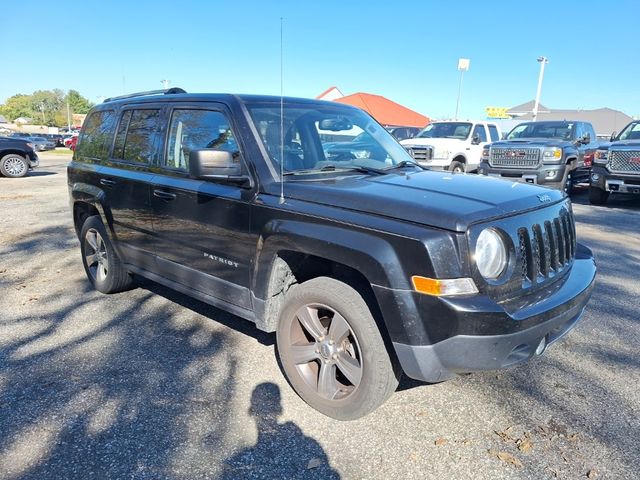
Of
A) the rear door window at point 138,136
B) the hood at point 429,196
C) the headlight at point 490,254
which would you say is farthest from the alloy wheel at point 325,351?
the rear door window at point 138,136

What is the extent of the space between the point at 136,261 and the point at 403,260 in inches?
109

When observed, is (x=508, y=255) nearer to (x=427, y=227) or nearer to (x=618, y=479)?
(x=427, y=227)

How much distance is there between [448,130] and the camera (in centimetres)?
1441

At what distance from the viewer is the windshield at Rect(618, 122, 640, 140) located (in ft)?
35.9

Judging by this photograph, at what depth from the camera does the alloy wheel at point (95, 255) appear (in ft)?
15.8

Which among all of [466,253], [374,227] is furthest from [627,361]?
[374,227]

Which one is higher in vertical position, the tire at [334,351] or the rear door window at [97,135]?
the rear door window at [97,135]

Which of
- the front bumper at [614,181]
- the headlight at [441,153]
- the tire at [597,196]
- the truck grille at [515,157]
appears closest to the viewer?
the front bumper at [614,181]

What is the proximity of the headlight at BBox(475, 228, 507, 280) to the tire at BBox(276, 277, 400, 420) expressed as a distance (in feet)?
2.13

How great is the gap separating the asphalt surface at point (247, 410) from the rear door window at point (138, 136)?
1413mm

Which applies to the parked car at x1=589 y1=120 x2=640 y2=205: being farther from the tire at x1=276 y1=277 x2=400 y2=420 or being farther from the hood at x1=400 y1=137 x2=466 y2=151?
the tire at x1=276 y1=277 x2=400 y2=420

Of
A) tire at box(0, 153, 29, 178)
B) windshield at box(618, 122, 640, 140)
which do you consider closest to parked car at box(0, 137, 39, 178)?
tire at box(0, 153, 29, 178)

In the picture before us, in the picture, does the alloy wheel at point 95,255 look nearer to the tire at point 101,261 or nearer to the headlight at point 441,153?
the tire at point 101,261

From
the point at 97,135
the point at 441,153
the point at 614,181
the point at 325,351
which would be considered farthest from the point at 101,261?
the point at 614,181
